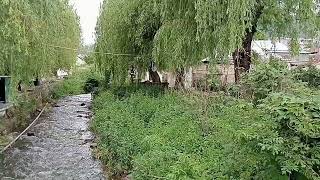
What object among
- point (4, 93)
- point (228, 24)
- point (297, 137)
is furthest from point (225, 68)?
point (297, 137)

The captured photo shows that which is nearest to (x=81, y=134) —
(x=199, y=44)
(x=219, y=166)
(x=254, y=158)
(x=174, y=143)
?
(x=199, y=44)

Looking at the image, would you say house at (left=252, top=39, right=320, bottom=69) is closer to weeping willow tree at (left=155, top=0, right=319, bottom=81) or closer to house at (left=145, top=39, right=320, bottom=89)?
house at (left=145, top=39, right=320, bottom=89)

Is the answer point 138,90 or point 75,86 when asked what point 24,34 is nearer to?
point 138,90

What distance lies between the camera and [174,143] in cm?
791

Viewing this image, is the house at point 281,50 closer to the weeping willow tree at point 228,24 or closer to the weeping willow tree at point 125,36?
the weeping willow tree at point 228,24

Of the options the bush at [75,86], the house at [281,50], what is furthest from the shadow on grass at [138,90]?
the bush at [75,86]

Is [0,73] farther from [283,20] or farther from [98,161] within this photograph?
[283,20]

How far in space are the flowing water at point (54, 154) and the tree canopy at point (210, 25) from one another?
3.90 metres

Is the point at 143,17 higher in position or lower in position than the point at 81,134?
higher

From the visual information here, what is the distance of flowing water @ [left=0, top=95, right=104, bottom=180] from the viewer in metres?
9.79

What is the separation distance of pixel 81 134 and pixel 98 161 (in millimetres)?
3886

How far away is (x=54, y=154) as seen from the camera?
11.7 metres

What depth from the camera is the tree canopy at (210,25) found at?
10.2m

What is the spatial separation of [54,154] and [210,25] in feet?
19.0
